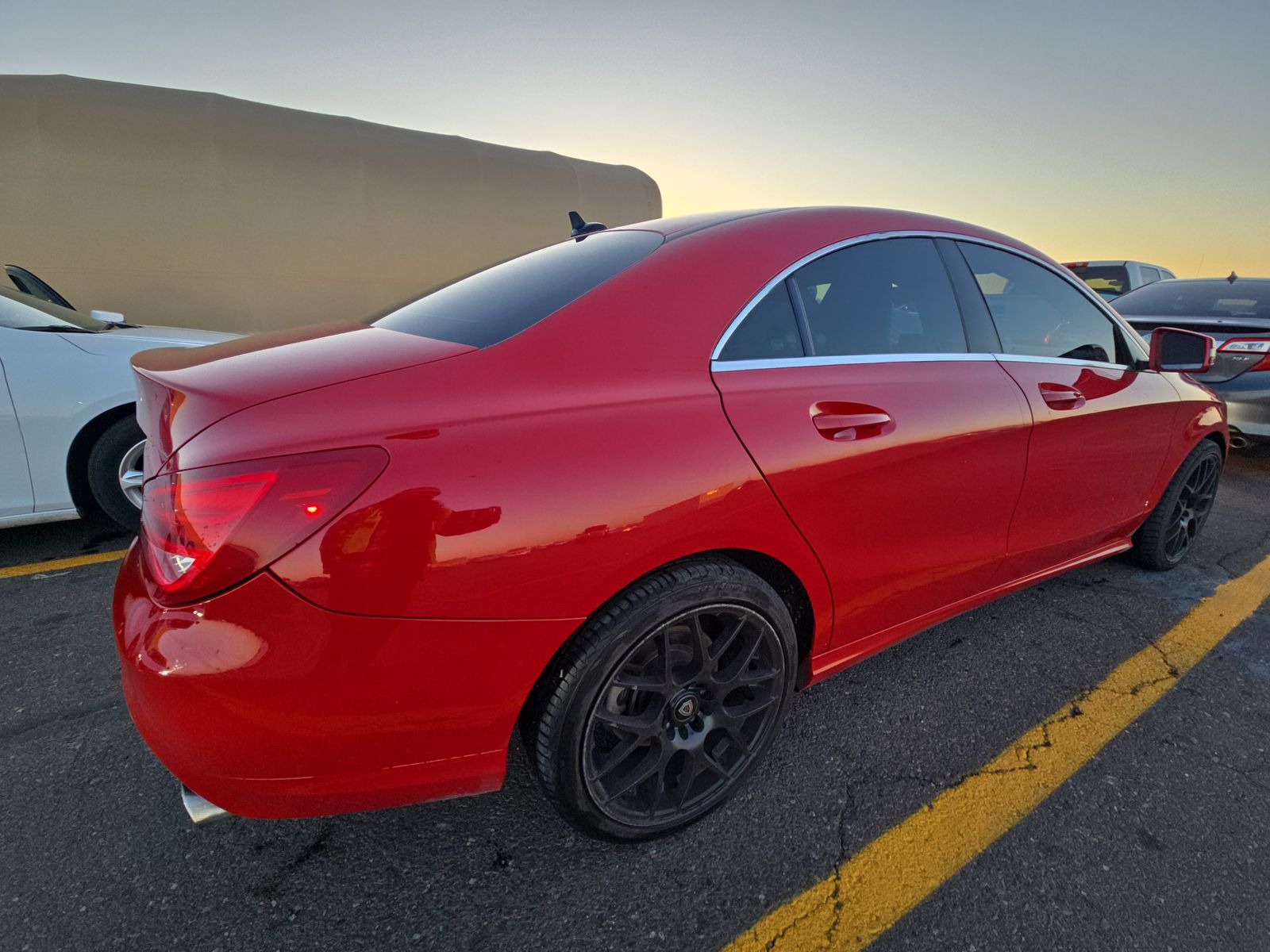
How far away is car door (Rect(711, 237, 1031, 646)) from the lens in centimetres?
162

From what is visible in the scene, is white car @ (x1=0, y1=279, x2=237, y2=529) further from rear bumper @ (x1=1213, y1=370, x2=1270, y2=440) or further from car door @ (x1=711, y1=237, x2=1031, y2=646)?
rear bumper @ (x1=1213, y1=370, x2=1270, y2=440)

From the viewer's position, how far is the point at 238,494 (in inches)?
44.5

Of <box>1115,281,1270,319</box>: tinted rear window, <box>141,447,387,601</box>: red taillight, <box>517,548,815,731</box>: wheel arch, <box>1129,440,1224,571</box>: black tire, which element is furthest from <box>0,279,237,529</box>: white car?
<box>1115,281,1270,319</box>: tinted rear window

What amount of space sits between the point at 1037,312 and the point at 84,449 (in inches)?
164

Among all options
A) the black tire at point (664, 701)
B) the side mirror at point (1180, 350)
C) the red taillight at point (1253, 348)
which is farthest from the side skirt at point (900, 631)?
the red taillight at point (1253, 348)

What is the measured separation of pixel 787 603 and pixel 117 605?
1542 mm

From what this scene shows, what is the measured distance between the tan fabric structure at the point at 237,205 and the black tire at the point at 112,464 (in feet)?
16.6

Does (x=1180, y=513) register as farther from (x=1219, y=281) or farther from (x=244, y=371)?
(x=244, y=371)

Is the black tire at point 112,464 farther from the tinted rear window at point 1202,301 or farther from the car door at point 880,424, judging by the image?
the tinted rear window at point 1202,301

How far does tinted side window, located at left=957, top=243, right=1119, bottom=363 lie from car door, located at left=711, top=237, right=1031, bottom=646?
24 centimetres

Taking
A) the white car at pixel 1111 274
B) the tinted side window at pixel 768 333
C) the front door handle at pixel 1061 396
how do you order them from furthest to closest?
the white car at pixel 1111 274, the front door handle at pixel 1061 396, the tinted side window at pixel 768 333

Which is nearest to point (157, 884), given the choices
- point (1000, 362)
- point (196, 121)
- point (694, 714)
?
point (694, 714)

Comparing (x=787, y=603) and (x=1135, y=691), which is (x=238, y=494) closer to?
(x=787, y=603)

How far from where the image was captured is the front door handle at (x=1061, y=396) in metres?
2.26
